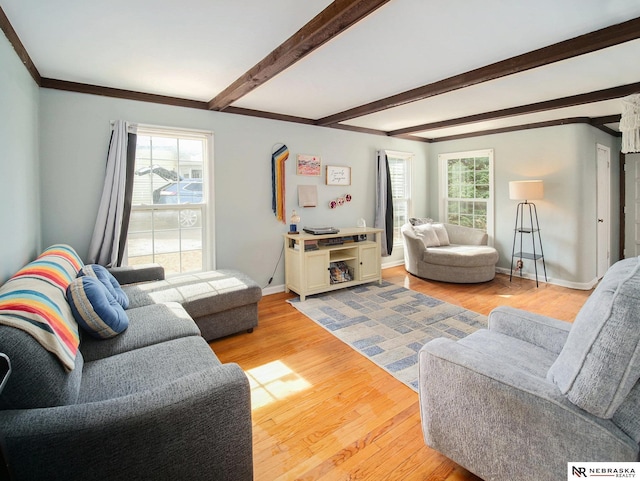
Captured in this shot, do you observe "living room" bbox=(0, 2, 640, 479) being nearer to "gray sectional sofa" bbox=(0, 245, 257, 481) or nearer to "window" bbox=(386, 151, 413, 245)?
"window" bbox=(386, 151, 413, 245)

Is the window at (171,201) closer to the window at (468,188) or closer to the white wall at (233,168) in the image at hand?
the white wall at (233,168)

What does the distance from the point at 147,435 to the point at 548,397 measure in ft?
4.68

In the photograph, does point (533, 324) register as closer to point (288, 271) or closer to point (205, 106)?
point (288, 271)

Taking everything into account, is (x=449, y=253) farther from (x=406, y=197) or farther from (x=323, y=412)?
(x=323, y=412)

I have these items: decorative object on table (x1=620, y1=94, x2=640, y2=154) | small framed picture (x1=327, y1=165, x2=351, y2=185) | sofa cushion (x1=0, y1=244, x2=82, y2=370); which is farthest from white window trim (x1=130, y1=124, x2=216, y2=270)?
decorative object on table (x1=620, y1=94, x2=640, y2=154)

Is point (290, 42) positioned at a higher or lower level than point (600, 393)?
higher

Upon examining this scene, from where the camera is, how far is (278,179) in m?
4.24

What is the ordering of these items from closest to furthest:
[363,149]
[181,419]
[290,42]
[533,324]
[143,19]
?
1. [181,419]
2. [533,324]
3. [143,19]
4. [290,42]
5. [363,149]

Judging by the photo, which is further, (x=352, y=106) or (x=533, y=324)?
(x=352, y=106)

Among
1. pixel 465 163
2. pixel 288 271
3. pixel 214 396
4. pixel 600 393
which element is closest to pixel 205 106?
pixel 288 271

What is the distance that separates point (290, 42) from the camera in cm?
216

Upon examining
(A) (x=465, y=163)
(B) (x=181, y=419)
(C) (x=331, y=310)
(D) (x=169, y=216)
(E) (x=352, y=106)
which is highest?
(E) (x=352, y=106)

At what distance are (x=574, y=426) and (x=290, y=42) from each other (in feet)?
7.97

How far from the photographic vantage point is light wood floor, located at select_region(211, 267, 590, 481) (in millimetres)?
1609
